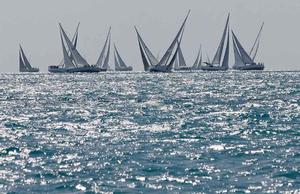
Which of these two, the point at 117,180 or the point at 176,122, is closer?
the point at 117,180

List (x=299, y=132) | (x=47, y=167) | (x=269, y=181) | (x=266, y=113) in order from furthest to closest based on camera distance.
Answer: (x=266, y=113)
(x=299, y=132)
(x=47, y=167)
(x=269, y=181)

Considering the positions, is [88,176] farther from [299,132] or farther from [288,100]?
[288,100]

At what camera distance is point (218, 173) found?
32.7 meters

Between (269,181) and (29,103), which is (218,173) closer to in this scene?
(269,181)

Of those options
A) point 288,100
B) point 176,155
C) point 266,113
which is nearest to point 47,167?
point 176,155

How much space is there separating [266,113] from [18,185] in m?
35.1

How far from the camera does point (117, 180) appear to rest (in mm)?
31781

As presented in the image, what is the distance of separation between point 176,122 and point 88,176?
23443 mm

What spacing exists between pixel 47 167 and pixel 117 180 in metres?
4.93

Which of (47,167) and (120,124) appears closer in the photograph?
(47,167)

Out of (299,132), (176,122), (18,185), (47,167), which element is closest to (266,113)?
(176,122)

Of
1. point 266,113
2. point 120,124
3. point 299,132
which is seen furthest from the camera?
point 266,113

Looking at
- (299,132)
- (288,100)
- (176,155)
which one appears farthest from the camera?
(288,100)

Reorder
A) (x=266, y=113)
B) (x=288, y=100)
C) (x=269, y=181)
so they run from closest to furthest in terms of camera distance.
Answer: (x=269, y=181) < (x=266, y=113) < (x=288, y=100)
